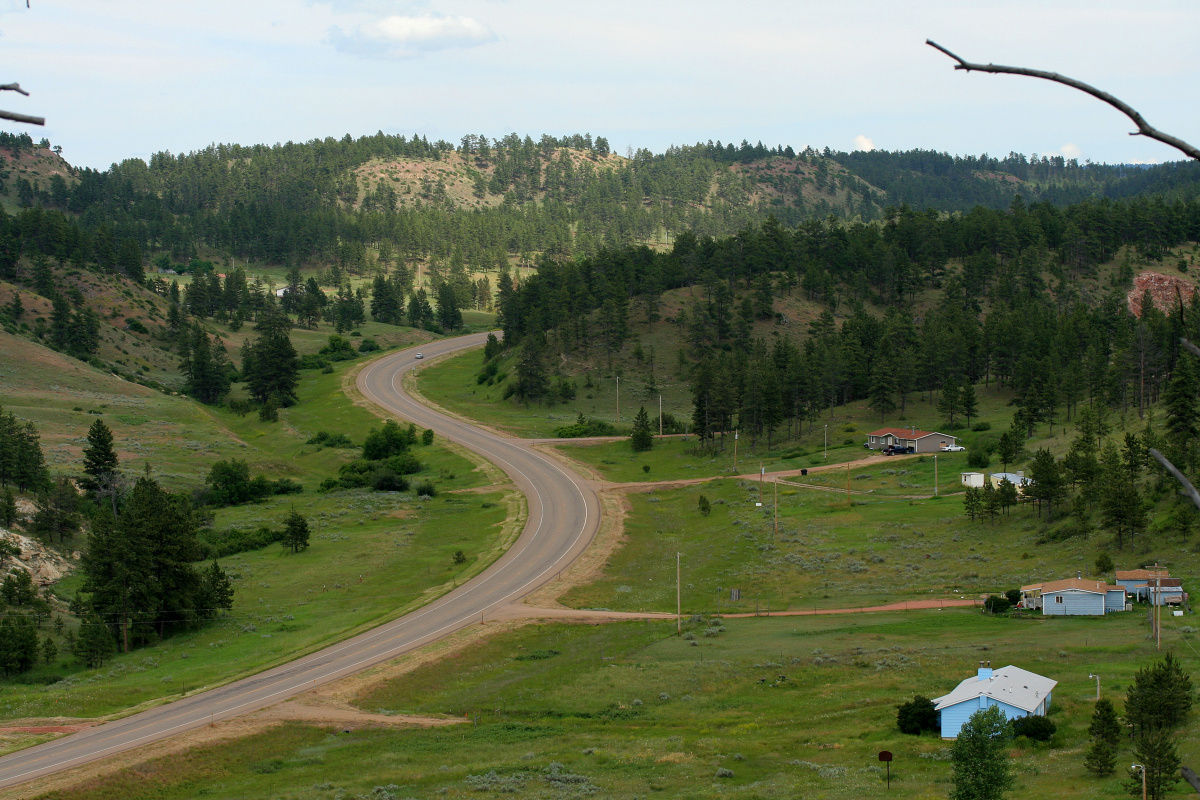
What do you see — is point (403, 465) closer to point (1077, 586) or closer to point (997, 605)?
point (997, 605)

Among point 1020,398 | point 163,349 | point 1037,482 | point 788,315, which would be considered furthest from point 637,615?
point 163,349

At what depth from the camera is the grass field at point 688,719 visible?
4228cm

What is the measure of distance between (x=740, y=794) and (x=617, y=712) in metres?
15.0

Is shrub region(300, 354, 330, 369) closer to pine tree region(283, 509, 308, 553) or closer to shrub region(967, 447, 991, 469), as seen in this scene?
pine tree region(283, 509, 308, 553)

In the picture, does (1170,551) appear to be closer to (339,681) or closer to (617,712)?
(617,712)

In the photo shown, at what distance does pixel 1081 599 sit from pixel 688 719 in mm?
29838

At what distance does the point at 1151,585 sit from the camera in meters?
64.4

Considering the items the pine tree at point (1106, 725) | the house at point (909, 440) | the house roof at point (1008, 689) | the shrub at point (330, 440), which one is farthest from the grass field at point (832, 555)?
the shrub at point (330, 440)

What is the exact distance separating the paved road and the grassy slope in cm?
252

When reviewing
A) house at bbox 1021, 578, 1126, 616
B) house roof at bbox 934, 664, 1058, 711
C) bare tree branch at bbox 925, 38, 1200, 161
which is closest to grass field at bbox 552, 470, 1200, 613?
house at bbox 1021, 578, 1126, 616

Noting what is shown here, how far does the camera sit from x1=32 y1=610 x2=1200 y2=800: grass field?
42.3m

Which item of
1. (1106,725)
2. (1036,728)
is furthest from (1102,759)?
(1036,728)

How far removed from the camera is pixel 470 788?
42.2m

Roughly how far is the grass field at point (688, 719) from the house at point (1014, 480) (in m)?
29.9
